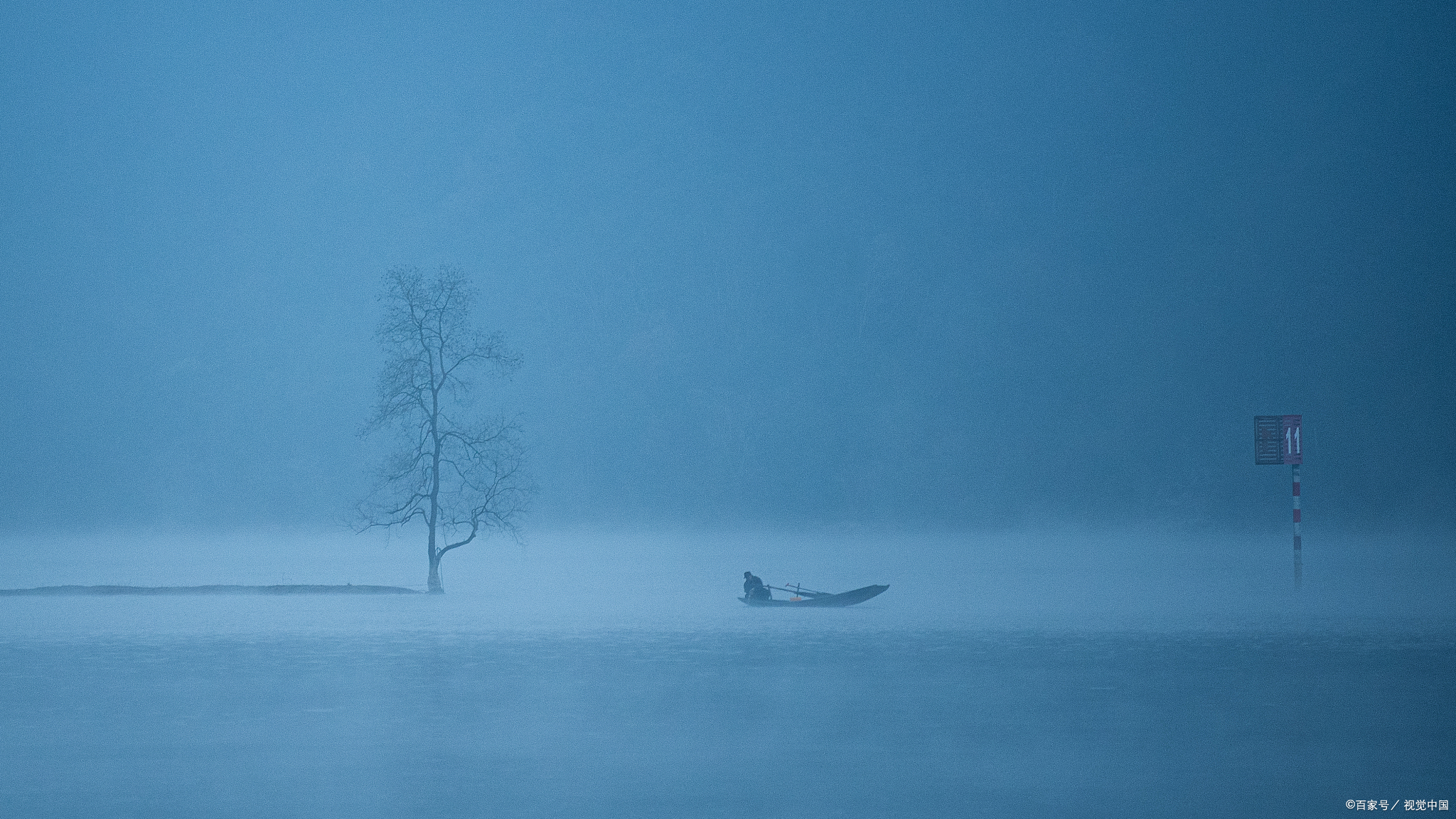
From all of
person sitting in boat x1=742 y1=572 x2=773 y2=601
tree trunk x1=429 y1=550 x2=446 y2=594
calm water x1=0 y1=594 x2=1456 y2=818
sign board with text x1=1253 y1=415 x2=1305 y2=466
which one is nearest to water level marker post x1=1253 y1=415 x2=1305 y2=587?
sign board with text x1=1253 y1=415 x2=1305 y2=466

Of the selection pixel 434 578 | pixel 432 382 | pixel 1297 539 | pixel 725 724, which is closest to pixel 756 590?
pixel 434 578

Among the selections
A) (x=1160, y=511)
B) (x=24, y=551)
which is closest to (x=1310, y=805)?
(x=24, y=551)

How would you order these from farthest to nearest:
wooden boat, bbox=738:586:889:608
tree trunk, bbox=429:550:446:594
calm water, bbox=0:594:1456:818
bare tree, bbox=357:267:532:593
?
tree trunk, bbox=429:550:446:594 < bare tree, bbox=357:267:532:593 < wooden boat, bbox=738:586:889:608 < calm water, bbox=0:594:1456:818

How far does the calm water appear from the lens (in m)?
11.6

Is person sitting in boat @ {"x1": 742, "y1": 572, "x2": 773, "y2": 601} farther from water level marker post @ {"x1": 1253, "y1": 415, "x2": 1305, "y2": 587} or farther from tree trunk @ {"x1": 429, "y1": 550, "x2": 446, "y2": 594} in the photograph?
water level marker post @ {"x1": 1253, "y1": 415, "x2": 1305, "y2": 587}

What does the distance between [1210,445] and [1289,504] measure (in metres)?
32.1

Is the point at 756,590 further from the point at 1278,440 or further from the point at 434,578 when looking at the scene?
the point at 1278,440

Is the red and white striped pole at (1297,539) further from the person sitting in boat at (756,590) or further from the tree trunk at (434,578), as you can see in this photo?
the tree trunk at (434,578)

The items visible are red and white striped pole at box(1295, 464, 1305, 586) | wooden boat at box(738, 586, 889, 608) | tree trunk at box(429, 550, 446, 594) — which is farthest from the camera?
red and white striped pole at box(1295, 464, 1305, 586)

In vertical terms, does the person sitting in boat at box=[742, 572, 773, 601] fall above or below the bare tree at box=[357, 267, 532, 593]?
below

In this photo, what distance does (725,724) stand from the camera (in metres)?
15.3

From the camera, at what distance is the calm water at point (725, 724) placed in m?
11.6

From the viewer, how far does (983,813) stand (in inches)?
433

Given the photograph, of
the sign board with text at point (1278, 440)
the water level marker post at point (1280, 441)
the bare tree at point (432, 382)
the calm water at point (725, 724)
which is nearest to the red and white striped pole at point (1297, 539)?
the water level marker post at point (1280, 441)
